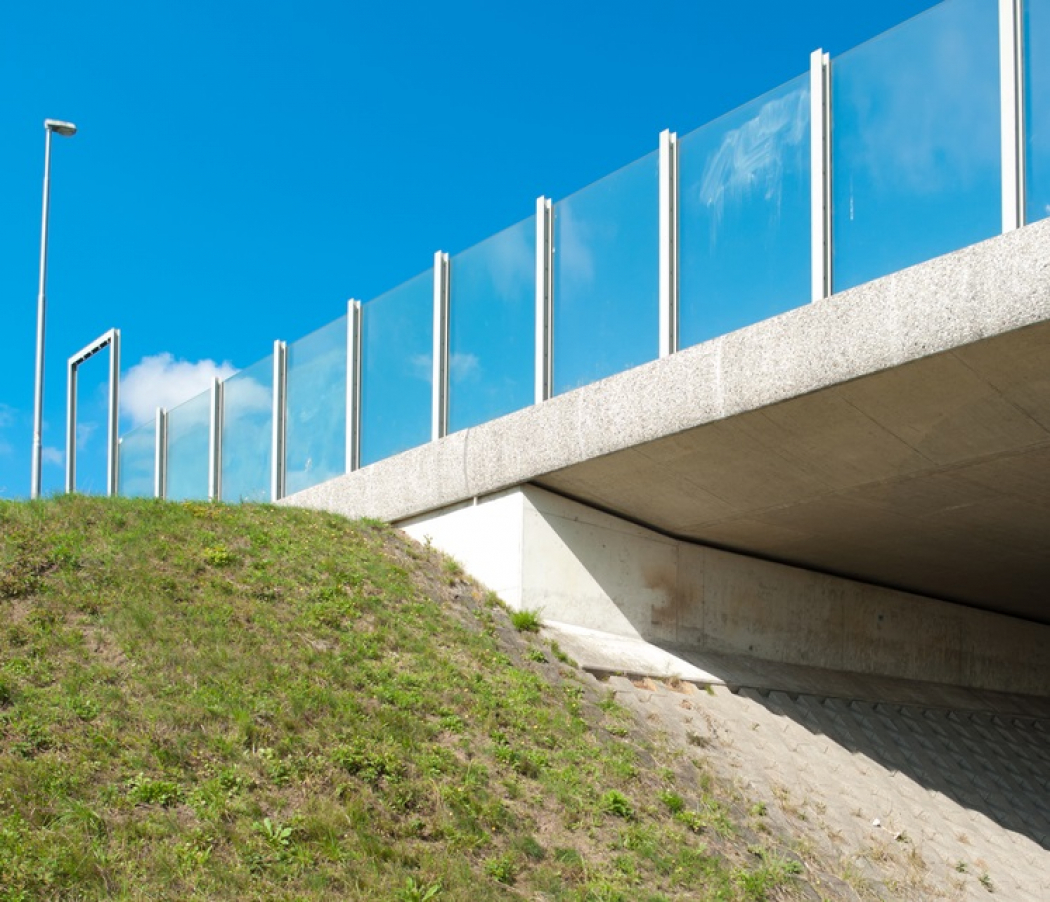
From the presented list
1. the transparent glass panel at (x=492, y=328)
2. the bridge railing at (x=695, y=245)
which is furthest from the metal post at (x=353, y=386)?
the transparent glass panel at (x=492, y=328)

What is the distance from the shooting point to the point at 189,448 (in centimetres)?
2227

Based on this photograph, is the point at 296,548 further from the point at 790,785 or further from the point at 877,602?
the point at 877,602

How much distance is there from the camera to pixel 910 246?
1195 cm

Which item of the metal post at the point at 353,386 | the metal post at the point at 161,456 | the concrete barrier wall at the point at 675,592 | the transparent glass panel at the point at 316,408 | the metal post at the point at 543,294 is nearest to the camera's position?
the concrete barrier wall at the point at 675,592

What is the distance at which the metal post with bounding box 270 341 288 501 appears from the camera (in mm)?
20062

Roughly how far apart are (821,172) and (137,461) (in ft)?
50.1

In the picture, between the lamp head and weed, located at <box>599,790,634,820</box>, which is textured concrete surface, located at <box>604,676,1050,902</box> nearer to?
weed, located at <box>599,790,634,820</box>

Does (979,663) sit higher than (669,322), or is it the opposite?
(669,322)

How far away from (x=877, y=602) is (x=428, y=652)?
30.1 feet

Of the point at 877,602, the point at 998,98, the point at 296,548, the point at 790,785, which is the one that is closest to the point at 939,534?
the point at 877,602

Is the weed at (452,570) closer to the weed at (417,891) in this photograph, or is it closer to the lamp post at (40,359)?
the weed at (417,891)

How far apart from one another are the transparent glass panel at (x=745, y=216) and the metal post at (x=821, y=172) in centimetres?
12

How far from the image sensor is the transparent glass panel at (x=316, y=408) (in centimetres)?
1903

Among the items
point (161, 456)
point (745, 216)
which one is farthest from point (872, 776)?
point (161, 456)
